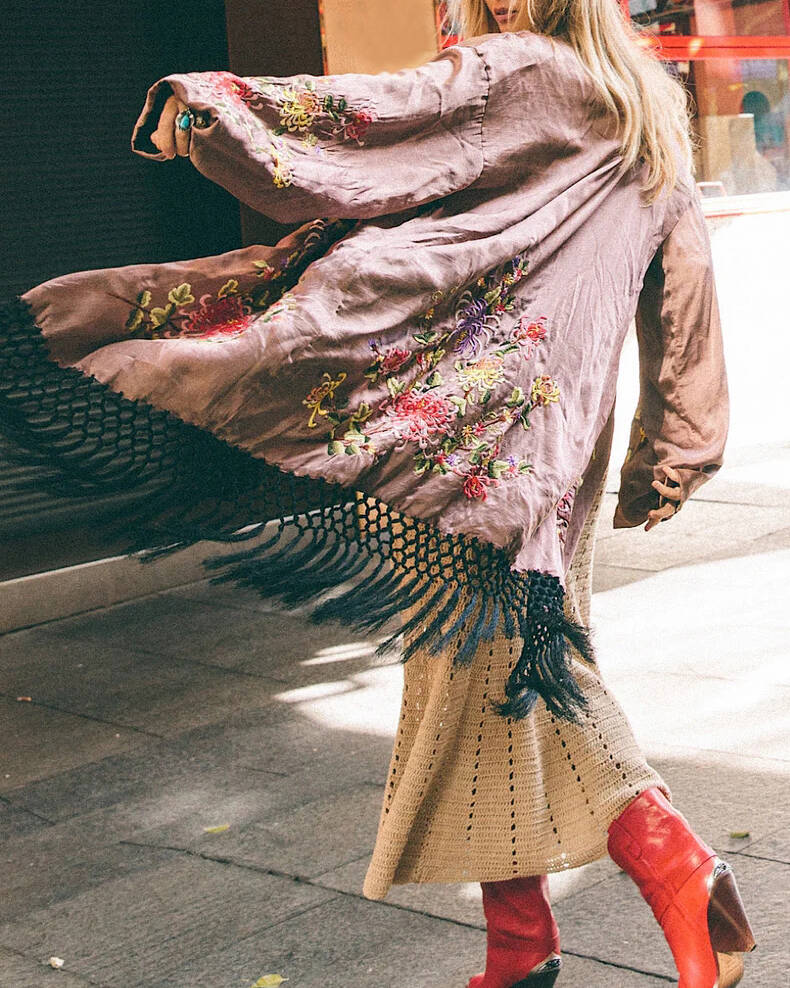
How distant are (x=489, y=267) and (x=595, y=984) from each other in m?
1.57

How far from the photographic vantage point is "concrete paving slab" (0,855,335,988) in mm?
3314

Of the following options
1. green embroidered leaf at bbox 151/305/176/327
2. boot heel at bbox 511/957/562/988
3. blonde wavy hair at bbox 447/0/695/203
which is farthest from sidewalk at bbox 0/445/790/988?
blonde wavy hair at bbox 447/0/695/203

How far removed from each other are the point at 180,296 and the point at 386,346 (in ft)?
1.17

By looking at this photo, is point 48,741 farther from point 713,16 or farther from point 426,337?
point 713,16

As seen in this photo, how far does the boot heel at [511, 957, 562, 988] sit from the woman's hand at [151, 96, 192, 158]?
1.73m

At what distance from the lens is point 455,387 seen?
95.9 inches

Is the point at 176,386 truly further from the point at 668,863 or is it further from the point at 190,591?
the point at 190,591

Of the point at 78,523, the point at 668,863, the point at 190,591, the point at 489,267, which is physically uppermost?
the point at 489,267

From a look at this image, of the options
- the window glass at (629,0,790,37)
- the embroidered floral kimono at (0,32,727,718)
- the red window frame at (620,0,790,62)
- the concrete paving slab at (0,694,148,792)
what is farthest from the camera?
the red window frame at (620,0,790,62)

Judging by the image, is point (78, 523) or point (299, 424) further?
point (78, 523)

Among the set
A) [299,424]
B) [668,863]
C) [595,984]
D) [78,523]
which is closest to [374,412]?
[299,424]

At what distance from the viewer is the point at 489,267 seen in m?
2.44

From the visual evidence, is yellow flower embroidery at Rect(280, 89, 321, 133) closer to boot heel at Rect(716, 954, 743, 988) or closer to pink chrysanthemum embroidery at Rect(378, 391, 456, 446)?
pink chrysanthemum embroidery at Rect(378, 391, 456, 446)

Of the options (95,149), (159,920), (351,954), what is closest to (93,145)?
(95,149)
